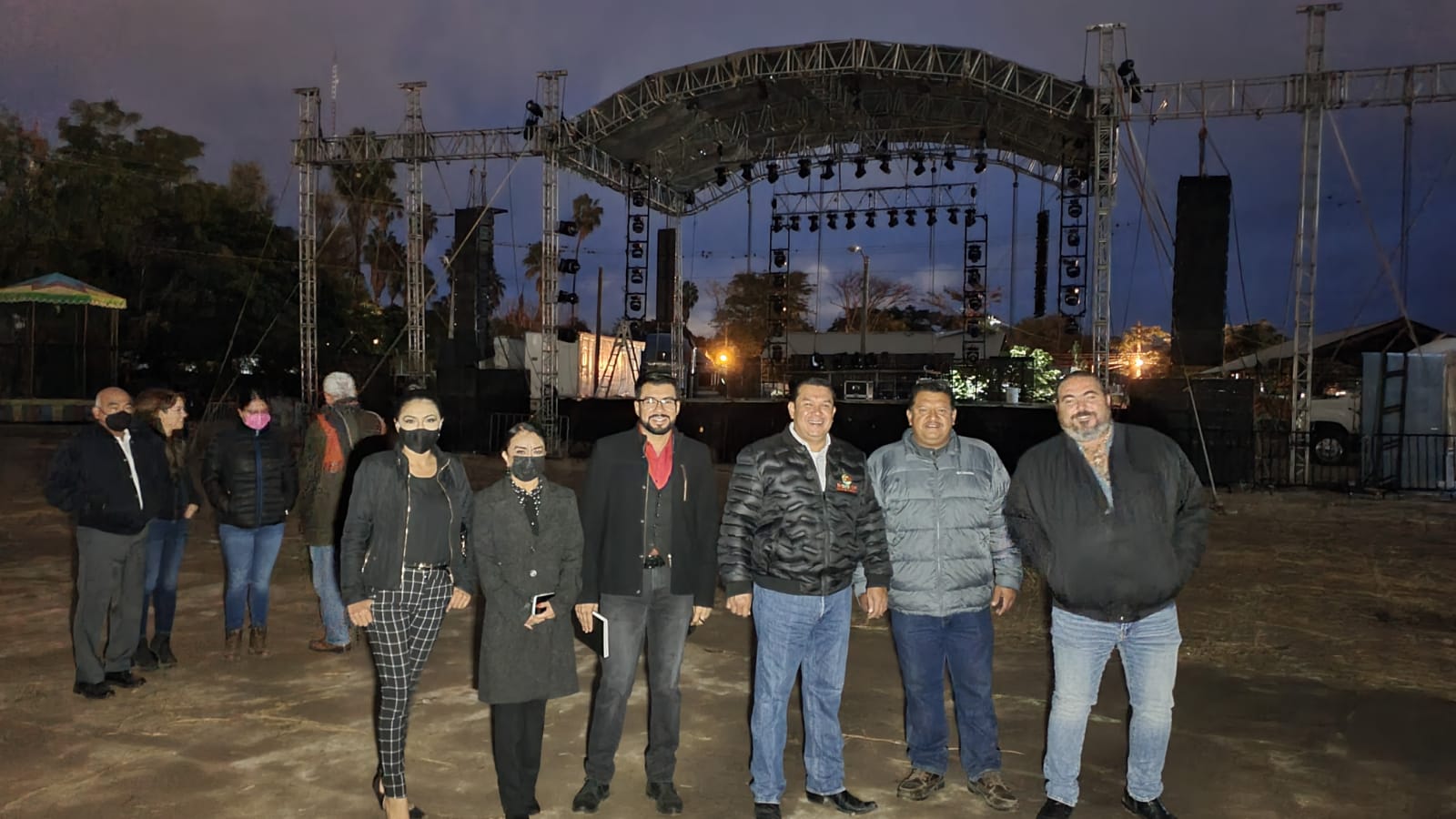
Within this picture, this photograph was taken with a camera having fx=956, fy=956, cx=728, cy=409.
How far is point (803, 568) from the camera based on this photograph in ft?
12.1

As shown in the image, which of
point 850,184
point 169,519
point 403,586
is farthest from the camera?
point 850,184

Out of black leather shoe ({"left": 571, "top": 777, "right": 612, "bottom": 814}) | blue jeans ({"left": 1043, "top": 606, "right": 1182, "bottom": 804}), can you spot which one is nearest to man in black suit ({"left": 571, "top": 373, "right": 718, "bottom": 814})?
black leather shoe ({"left": 571, "top": 777, "right": 612, "bottom": 814})

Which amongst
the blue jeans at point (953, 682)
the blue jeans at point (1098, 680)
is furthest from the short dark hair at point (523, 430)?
the blue jeans at point (1098, 680)

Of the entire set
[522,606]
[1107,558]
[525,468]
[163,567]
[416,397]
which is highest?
[416,397]

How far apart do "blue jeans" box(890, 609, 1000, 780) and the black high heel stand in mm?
2007

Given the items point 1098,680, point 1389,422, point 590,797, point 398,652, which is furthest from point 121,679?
point 1389,422

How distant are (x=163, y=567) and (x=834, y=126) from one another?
63.9 feet

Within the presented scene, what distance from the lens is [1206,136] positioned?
16656mm

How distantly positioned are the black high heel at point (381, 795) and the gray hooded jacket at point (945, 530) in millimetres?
1935

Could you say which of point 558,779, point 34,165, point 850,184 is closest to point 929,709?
point 558,779

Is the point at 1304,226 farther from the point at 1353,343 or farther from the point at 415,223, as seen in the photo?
the point at 415,223

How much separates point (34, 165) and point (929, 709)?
41.6 m

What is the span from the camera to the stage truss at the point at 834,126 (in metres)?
17.0

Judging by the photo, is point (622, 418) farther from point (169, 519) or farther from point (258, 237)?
point (258, 237)
